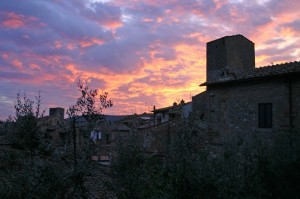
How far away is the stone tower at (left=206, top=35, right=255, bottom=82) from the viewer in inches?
1003

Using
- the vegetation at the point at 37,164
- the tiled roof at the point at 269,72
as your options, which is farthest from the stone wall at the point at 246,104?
the vegetation at the point at 37,164

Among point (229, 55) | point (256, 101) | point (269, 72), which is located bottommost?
point (256, 101)

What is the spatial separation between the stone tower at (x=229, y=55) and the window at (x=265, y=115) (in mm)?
8859

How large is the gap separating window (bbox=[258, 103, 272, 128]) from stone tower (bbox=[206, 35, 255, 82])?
8.86m

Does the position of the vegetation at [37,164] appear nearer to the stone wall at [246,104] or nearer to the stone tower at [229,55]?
the stone wall at [246,104]

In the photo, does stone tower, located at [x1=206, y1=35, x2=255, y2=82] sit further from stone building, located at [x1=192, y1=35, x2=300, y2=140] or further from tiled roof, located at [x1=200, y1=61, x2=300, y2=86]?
tiled roof, located at [x1=200, y1=61, x2=300, y2=86]

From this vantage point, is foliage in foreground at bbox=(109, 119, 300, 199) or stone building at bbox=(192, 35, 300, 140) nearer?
foliage in foreground at bbox=(109, 119, 300, 199)

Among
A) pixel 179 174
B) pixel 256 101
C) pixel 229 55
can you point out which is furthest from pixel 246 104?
pixel 179 174

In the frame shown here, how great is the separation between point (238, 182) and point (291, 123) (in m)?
9.05

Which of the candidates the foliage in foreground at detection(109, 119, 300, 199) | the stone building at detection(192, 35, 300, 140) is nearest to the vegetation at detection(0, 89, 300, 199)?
the foliage in foreground at detection(109, 119, 300, 199)

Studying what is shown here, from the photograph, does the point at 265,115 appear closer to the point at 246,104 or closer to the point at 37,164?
the point at 246,104

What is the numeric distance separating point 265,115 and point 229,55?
10.2 metres

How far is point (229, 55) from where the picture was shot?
25422 mm

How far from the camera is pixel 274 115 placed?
15703mm
